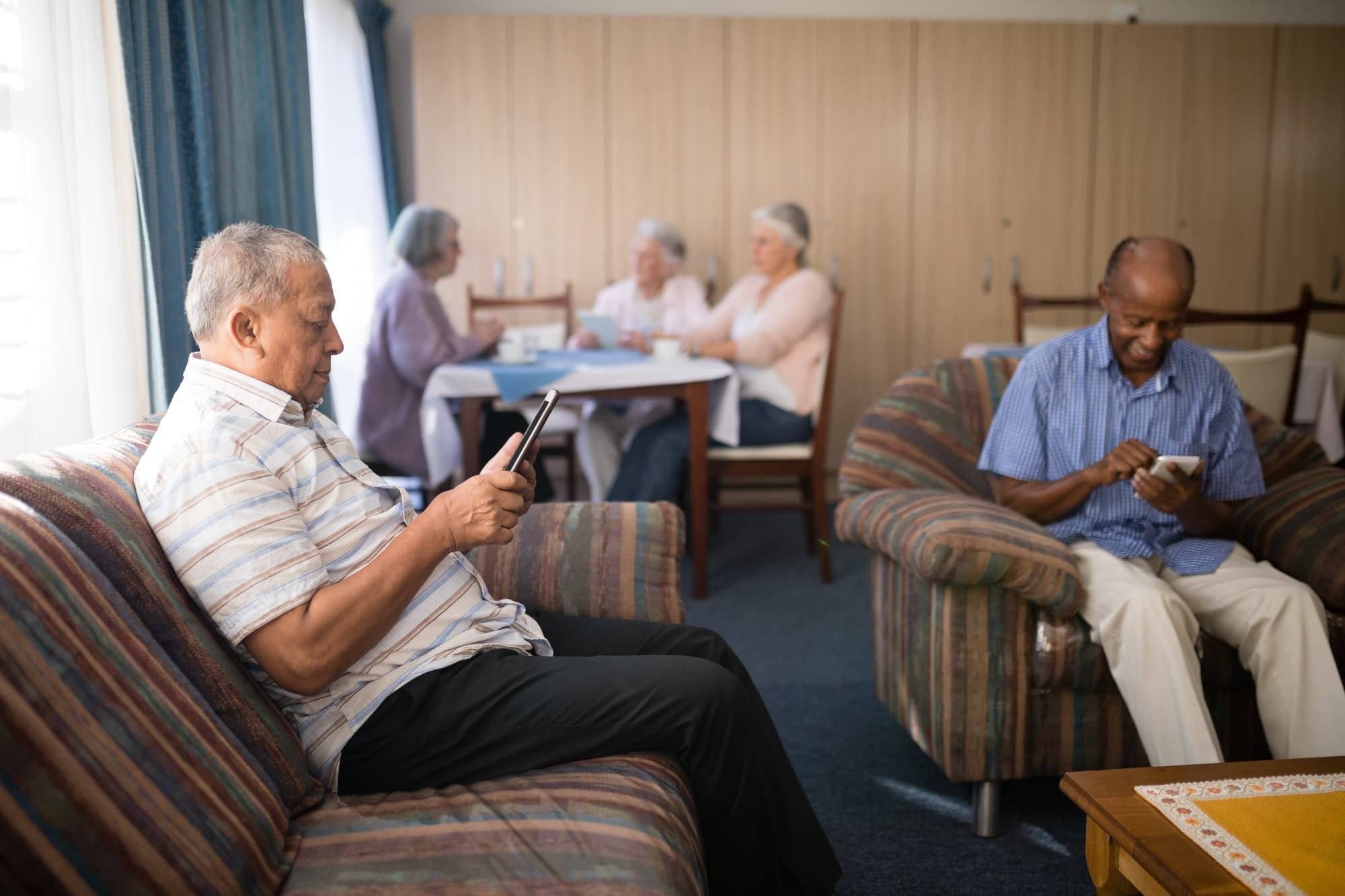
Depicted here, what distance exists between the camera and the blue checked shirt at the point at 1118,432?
6.48 feet

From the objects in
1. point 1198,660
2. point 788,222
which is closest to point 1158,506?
point 1198,660

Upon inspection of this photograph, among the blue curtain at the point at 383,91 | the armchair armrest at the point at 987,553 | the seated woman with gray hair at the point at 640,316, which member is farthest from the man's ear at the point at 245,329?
the blue curtain at the point at 383,91

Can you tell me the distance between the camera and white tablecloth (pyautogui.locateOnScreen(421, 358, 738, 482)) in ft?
10.3

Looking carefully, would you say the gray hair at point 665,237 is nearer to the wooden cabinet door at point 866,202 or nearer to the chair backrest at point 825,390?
the chair backrest at point 825,390

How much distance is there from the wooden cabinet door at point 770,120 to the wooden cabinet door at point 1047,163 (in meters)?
0.92

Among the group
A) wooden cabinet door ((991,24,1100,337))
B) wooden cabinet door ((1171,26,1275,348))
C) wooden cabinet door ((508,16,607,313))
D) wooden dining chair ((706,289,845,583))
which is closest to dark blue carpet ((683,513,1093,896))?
wooden dining chair ((706,289,845,583))

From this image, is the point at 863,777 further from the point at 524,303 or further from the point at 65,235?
the point at 524,303

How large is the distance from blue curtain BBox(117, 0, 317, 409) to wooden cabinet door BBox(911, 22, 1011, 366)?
117 inches

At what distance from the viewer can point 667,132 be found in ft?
15.5

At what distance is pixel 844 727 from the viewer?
2.30 metres

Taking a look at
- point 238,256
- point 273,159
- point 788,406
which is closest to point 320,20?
point 273,159

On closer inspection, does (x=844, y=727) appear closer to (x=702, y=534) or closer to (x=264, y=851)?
(x=702, y=534)

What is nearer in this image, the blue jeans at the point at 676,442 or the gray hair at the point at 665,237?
the blue jeans at the point at 676,442

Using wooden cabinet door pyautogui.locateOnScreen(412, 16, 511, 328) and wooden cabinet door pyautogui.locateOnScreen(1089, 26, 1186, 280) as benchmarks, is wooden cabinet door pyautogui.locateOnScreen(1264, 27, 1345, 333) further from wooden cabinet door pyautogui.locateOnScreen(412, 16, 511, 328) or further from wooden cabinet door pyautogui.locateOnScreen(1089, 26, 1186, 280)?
wooden cabinet door pyautogui.locateOnScreen(412, 16, 511, 328)
